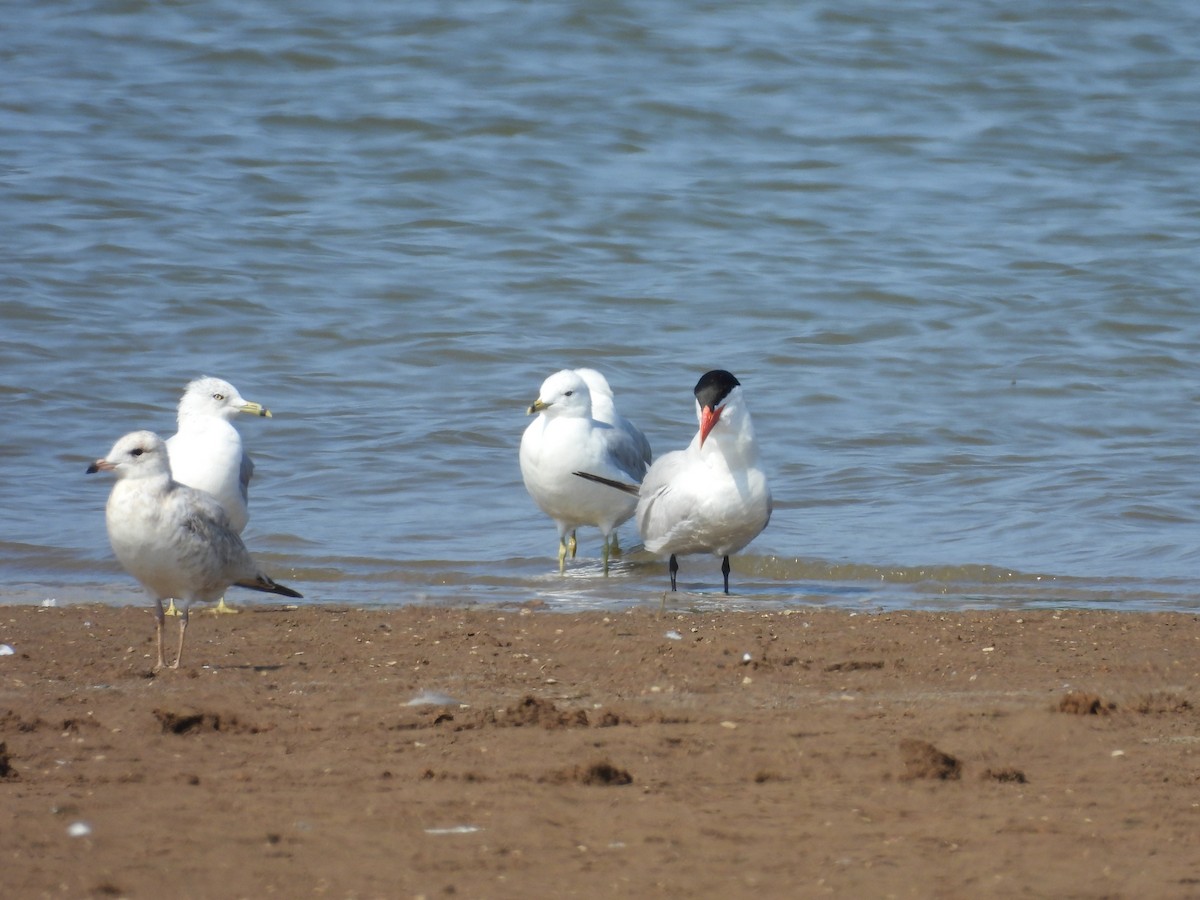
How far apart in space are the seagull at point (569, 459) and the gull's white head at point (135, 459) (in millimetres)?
2839

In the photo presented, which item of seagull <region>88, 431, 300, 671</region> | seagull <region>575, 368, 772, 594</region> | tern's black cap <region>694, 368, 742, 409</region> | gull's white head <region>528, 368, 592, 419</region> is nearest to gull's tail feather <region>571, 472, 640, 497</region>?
gull's white head <region>528, 368, 592, 419</region>

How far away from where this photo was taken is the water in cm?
884

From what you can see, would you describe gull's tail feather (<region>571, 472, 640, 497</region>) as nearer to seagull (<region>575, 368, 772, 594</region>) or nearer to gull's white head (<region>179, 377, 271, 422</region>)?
seagull (<region>575, 368, 772, 594</region>)

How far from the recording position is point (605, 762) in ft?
13.5

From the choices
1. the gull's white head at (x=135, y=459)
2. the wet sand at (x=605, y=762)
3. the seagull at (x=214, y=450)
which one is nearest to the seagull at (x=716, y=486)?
the wet sand at (x=605, y=762)

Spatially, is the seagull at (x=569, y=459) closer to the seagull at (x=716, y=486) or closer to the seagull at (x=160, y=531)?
the seagull at (x=716, y=486)

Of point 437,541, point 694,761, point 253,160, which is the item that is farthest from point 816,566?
point 253,160

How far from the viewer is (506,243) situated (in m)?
15.9

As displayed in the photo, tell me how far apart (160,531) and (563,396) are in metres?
3.23

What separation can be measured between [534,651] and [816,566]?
2745 millimetres

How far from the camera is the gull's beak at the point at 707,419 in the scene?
293 inches

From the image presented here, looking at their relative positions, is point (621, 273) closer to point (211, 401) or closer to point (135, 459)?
point (211, 401)

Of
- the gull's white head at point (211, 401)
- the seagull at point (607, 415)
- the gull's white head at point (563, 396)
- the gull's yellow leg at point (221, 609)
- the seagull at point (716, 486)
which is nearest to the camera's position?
the gull's yellow leg at point (221, 609)

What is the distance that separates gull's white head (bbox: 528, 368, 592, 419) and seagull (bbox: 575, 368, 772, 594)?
39.9 inches
